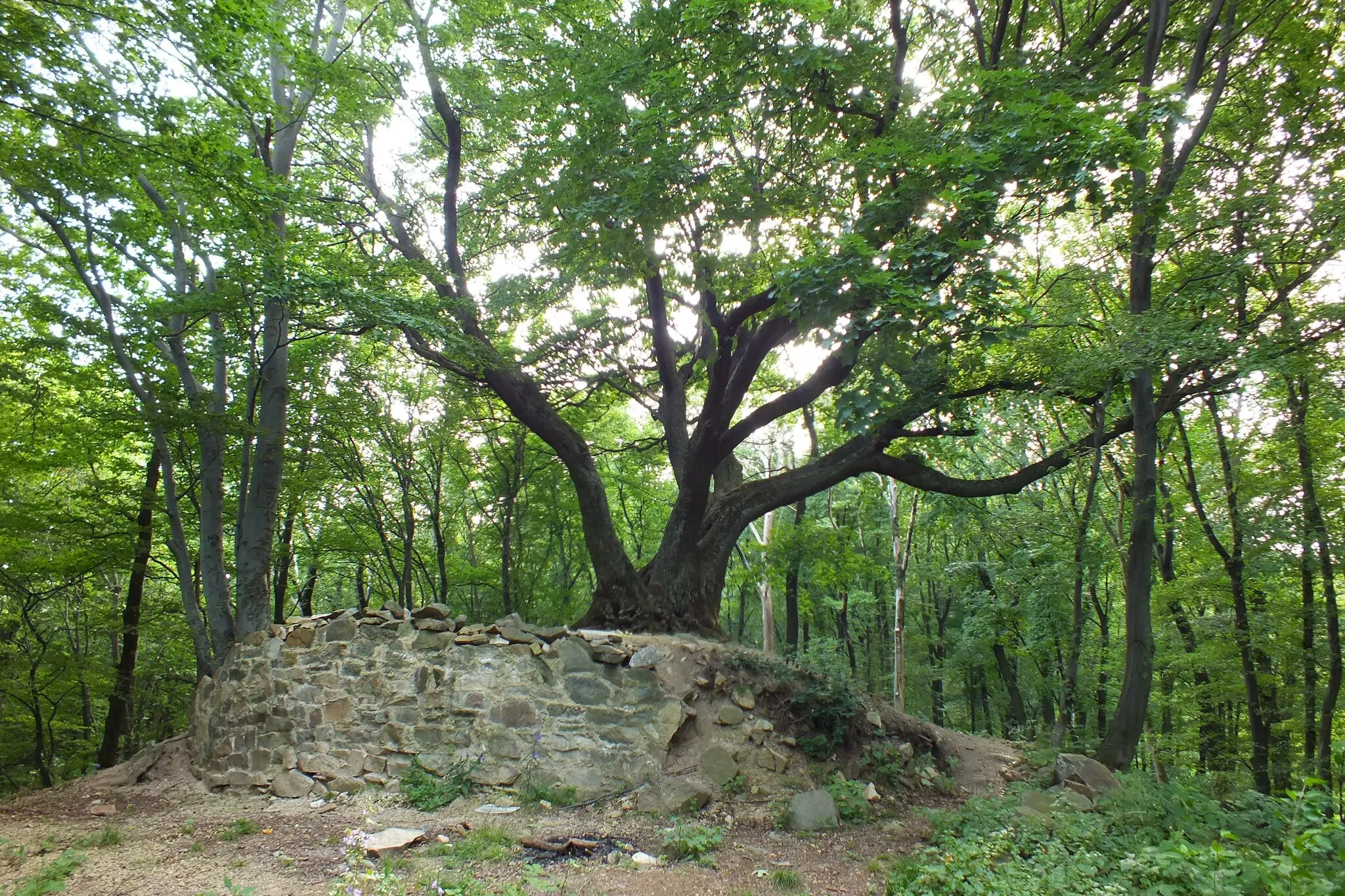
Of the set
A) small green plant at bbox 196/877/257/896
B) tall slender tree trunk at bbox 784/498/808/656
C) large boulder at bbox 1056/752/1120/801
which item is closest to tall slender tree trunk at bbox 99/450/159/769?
small green plant at bbox 196/877/257/896

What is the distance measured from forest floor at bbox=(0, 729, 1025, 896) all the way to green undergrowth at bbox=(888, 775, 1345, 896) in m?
0.53

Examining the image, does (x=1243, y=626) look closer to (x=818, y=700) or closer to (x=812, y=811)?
(x=818, y=700)

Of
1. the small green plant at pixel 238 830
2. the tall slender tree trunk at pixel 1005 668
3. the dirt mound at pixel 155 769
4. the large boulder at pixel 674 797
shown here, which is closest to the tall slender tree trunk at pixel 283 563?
the dirt mound at pixel 155 769

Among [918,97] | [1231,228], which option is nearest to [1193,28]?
[1231,228]

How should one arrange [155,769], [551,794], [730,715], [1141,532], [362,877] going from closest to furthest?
[362,877] < [551,794] < [1141,532] < [730,715] < [155,769]

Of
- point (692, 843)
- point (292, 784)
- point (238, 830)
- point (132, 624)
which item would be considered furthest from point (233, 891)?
point (132, 624)

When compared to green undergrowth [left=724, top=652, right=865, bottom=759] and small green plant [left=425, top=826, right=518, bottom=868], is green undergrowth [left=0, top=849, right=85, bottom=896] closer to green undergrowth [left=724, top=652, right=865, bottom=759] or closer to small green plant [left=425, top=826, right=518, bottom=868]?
small green plant [left=425, top=826, right=518, bottom=868]

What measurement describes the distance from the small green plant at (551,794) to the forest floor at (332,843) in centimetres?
15

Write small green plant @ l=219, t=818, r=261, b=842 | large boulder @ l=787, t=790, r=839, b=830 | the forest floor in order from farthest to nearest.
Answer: large boulder @ l=787, t=790, r=839, b=830 < small green plant @ l=219, t=818, r=261, b=842 < the forest floor

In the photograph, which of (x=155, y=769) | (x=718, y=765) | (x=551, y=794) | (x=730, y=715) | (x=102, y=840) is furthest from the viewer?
(x=155, y=769)

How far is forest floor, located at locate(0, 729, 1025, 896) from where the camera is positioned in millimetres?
3721

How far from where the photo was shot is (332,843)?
173 inches

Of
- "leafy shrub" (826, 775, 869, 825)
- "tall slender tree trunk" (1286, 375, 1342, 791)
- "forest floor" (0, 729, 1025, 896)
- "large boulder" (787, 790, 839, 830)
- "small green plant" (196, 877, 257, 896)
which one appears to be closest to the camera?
"small green plant" (196, 877, 257, 896)

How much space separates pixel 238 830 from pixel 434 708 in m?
1.55
